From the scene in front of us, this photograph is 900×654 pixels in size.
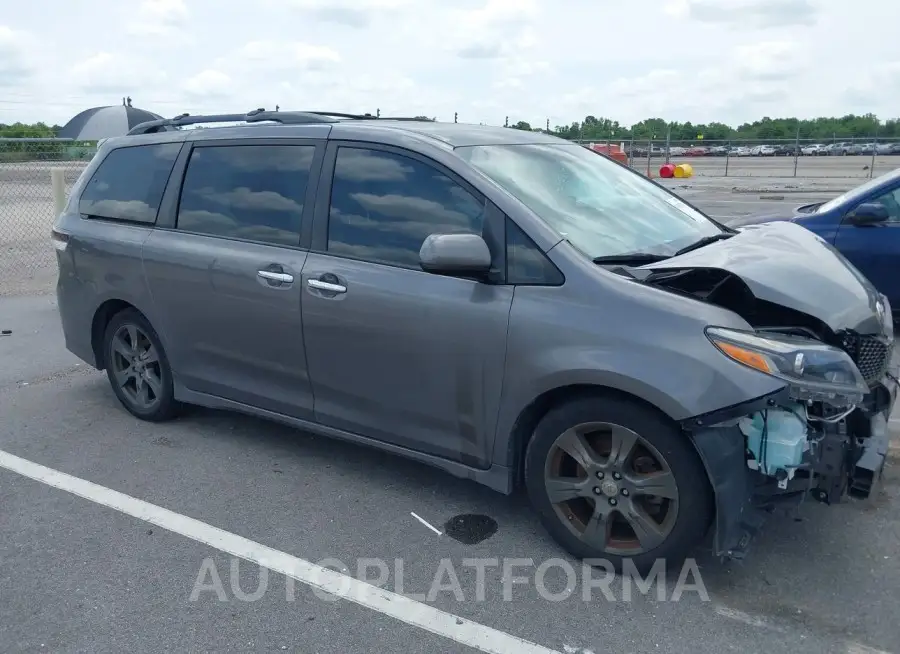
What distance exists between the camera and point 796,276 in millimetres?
3475

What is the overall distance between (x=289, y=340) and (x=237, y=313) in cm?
40

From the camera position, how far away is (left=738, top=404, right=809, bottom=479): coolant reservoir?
3.00m

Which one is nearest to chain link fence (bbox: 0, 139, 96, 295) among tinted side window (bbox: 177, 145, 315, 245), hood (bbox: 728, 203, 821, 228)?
tinted side window (bbox: 177, 145, 315, 245)

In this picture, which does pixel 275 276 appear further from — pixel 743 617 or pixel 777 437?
pixel 743 617

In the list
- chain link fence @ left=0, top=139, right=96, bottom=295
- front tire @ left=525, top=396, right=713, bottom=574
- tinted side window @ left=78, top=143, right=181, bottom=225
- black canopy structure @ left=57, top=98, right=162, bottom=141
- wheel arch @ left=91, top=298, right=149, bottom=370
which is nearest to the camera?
front tire @ left=525, top=396, right=713, bottom=574

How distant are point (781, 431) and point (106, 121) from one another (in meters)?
17.3

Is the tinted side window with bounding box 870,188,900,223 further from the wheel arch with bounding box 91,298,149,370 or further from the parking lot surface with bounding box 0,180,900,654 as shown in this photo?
the wheel arch with bounding box 91,298,149,370

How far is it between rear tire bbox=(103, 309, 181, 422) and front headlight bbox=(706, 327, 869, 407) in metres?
3.32

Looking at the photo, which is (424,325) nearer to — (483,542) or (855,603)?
(483,542)

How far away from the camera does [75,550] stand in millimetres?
3633

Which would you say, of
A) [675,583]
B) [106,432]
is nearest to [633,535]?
[675,583]

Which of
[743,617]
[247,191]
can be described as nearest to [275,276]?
[247,191]

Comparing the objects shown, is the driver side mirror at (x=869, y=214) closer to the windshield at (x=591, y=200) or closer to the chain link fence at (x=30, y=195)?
the windshield at (x=591, y=200)

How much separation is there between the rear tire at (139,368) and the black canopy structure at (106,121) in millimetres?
12692
